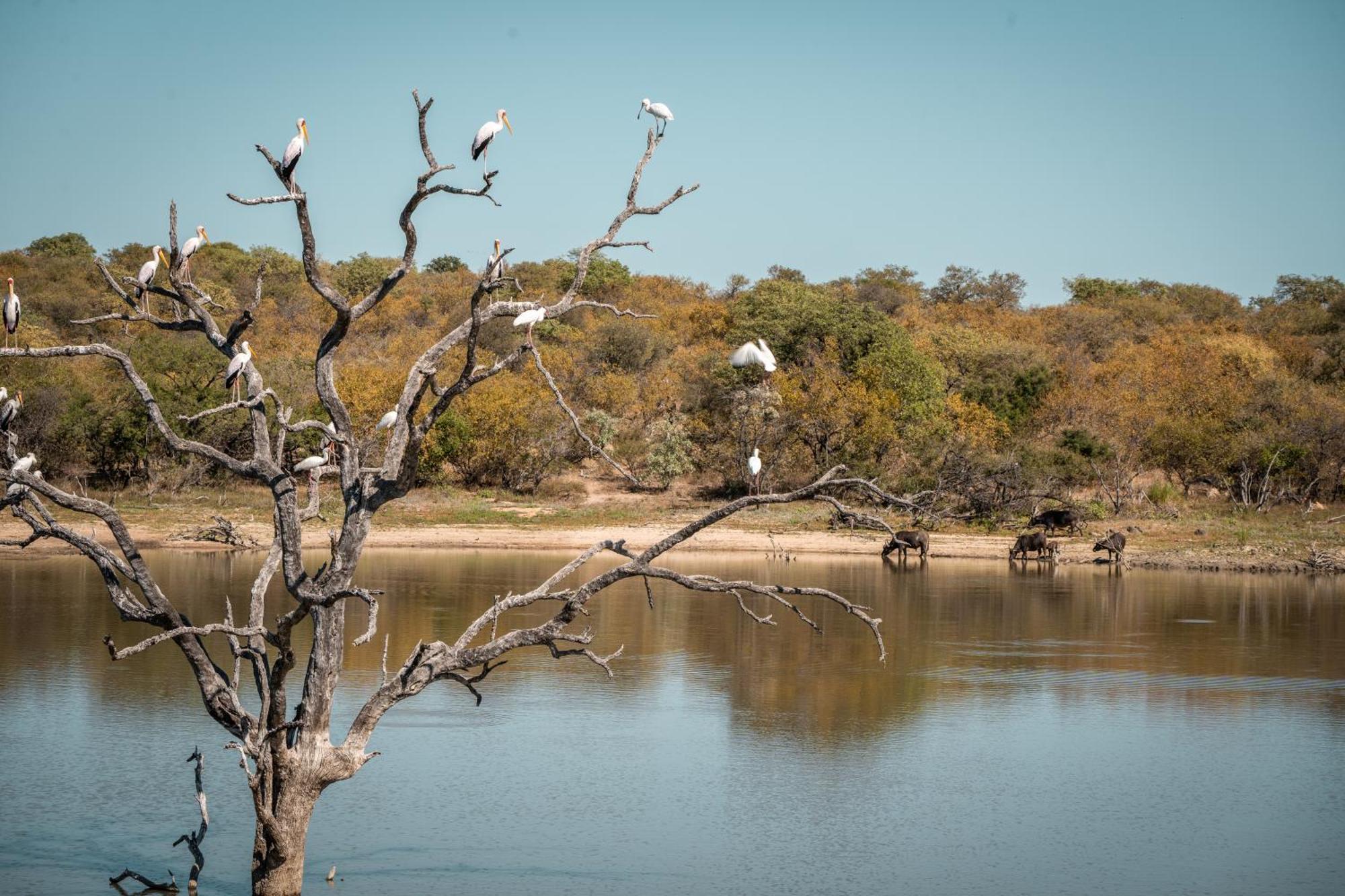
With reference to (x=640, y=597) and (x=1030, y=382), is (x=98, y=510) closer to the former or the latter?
(x=640, y=597)

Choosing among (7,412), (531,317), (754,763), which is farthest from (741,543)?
(7,412)

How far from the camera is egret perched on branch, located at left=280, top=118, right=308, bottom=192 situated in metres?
8.86

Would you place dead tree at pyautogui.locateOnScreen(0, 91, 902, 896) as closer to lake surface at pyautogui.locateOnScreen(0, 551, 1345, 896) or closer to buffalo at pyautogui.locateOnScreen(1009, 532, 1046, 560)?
lake surface at pyautogui.locateOnScreen(0, 551, 1345, 896)

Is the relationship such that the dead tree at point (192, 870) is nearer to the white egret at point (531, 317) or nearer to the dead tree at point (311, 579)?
the dead tree at point (311, 579)

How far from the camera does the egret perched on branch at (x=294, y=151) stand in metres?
8.86

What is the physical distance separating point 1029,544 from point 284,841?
25903 millimetres

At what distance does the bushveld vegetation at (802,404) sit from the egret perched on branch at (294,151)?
2288 centimetres

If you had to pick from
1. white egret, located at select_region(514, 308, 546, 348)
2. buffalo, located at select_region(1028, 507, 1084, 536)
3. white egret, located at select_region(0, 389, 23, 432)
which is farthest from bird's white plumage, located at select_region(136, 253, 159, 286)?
buffalo, located at select_region(1028, 507, 1084, 536)

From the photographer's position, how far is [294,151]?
9.09 m

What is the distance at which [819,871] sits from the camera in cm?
1141

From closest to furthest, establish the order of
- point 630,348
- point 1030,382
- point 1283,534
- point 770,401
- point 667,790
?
point 667,790
point 1283,534
point 770,401
point 1030,382
point 630,348

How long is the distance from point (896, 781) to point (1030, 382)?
3529cm

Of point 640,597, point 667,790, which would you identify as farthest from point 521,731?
point 640,597

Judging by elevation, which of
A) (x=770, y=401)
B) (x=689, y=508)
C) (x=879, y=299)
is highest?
(x=879, y=299)
